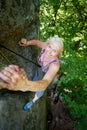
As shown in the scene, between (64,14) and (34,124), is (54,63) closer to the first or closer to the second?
(34,124)

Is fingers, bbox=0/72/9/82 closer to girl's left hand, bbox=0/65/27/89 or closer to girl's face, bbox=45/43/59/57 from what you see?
girl's left hand, bbox=0/65/27/89

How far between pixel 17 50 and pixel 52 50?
130 cm

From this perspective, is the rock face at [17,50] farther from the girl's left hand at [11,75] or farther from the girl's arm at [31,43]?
the girl's left hand at [11,75]

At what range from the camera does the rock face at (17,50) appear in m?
4.55

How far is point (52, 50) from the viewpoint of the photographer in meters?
3.69

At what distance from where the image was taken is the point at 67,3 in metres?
7.84

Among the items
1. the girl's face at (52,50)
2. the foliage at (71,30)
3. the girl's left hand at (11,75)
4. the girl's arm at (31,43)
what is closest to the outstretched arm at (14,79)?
the girl's left hand at (11,75)

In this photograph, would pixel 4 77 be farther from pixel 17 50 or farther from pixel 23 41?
pixel 17 50

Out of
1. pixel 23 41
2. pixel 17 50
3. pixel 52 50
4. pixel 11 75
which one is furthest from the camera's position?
pixel 17 50

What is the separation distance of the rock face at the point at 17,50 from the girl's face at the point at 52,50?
2.09ft

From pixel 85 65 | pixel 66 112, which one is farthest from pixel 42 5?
pixel 66 112

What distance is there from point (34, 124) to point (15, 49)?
2.08 meters

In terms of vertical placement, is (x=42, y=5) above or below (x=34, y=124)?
above

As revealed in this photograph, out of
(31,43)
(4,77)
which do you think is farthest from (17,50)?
(4,77)
